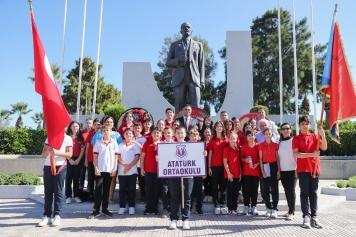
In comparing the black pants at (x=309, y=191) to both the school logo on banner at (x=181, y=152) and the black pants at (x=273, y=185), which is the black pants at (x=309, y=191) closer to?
the black pants at (x=273, y=185)

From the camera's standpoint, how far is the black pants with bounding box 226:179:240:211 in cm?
566

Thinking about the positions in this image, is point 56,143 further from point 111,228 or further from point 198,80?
point 198,80

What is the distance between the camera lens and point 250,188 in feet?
18.7

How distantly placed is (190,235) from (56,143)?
2.52 m

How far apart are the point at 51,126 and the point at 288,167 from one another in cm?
400

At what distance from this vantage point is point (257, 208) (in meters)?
6.10

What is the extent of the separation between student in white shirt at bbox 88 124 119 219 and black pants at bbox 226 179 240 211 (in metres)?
2.11

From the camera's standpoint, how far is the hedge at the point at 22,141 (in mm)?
13391

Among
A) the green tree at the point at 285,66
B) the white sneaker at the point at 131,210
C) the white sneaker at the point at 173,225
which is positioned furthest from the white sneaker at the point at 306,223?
the green tree at the point at 285,66

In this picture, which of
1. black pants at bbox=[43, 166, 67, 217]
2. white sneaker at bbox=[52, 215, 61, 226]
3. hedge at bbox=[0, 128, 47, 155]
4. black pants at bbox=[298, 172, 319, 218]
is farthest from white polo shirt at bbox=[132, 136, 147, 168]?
hedge at bbox=[0, 128, 47, 155]

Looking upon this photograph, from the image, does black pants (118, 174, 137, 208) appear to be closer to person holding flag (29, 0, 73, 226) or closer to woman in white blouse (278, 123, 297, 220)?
person holding flag (29, 0, 73, 226)

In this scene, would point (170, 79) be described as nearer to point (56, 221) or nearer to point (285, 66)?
point (285, 66)

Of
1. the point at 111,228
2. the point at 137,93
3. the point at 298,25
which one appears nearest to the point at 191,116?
the point at 111,228

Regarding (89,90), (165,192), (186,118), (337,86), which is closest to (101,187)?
(165,192)
